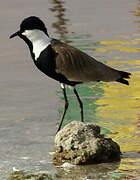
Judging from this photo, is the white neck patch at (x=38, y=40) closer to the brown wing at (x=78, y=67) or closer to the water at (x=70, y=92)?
the brown wing at (x=78, y=67)

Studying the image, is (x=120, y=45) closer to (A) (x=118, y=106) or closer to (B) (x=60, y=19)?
(B) (x=60, y=19)

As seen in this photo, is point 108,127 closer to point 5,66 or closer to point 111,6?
point 5,66

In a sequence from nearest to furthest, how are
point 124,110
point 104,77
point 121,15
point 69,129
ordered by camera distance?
point 69,129, point 104,77, point 124,110, point 121,15

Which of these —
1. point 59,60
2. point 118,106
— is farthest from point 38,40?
point 118,106

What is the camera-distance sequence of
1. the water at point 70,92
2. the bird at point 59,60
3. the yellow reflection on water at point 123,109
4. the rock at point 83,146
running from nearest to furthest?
the rock at point 83,146 < the water at point 70,92 < the yellow reflection on water at point 123,109 < the bird at point 59,60

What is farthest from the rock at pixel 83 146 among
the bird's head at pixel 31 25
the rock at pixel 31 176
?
the bird's head at pixel 31 25

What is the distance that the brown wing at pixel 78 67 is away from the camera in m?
8.96

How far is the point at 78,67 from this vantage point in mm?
9062

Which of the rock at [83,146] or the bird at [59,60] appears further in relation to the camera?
the bird at [59,60]

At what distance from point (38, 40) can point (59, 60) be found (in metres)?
0.28

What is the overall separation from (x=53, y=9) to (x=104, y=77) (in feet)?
20.8

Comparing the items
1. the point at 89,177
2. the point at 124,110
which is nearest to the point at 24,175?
the point at 89,177

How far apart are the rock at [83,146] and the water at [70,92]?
9 cm

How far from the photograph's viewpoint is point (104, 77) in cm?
906
